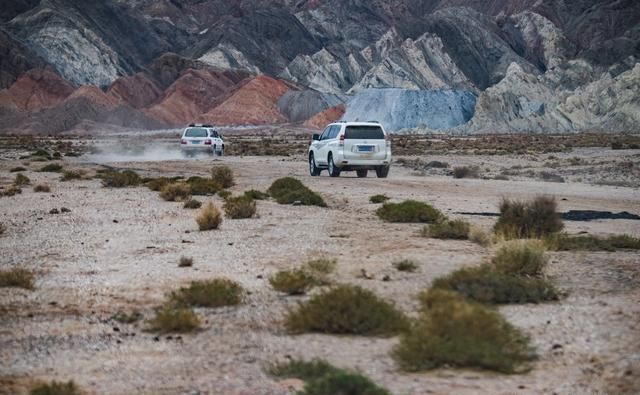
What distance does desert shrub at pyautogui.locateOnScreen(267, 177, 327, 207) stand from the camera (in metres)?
22.0

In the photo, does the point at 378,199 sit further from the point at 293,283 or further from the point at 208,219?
the point at 293,283

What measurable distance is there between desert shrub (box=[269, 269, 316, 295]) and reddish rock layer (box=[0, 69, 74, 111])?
456 feet

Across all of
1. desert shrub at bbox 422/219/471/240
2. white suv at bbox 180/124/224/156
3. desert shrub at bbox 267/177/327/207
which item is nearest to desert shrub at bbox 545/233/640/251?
desert shrub at bbox 422/219/471/240

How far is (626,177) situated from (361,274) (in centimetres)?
2752

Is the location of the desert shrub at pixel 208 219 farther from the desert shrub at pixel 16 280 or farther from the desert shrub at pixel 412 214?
the desert shrub at pixel 16 280

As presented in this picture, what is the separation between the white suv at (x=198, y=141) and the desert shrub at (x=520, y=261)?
3667cm

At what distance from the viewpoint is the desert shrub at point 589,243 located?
47.1 feet

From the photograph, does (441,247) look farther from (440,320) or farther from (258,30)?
(258,30)

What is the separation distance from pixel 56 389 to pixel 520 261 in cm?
678

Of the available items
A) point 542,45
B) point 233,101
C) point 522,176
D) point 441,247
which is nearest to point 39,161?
point 522,176

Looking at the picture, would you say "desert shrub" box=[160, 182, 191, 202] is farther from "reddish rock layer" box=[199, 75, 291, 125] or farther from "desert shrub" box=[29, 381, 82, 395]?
"reddish rock layer" box=[199, 75, 291, 125]

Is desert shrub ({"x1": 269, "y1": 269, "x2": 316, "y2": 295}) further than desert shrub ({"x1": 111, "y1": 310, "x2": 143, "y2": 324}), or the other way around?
desert shrub ({"x1": 269, "y1": 269, "x2": 316, "y2": 295})

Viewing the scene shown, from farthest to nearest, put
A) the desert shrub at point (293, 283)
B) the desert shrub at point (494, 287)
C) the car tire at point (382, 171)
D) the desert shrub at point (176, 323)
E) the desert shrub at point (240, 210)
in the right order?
the car tire at point (382, 171) < the desert shrub at point (240, 210) < the desert shrub at point (293, 283) < the desert shrub at point (494, 287) < the desert shrub at point (176, 323)

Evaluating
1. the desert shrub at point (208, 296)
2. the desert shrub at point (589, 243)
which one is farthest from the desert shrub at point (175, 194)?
the desert shrub at point (208, 296)
